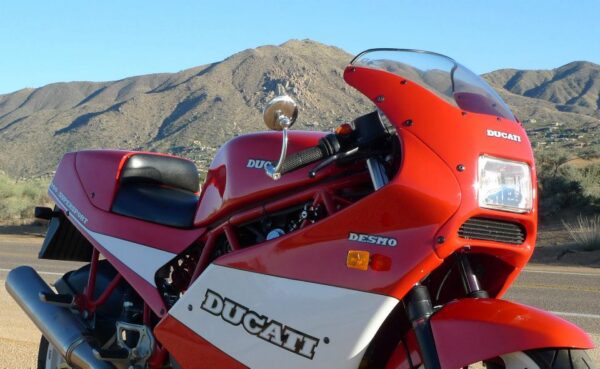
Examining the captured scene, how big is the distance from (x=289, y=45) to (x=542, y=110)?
38632 mm

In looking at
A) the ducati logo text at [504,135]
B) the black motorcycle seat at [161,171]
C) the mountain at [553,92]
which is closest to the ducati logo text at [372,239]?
the ducati logo text at [504,135]

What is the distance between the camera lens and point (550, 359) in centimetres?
265

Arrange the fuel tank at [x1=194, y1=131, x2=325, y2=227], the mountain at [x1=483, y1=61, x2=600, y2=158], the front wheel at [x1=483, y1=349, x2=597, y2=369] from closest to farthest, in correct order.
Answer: the front wheel at [x1=483, y1=349, x2=597, y2=369] → the fuel tank at [x1=194, y1=131, x2=325, y2=227] → the mountain at [x1=483, y1=61, x2=600, y2=158]

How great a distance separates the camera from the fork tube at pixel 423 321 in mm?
2771

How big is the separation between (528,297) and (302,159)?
788 centimetres

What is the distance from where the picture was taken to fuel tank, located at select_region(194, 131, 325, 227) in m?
3.40

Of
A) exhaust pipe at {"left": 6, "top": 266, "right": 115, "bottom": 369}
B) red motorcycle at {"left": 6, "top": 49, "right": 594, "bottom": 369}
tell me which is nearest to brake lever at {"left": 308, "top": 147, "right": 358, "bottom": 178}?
red motorcycle at {"left": 6, "top": 49, "right": 594, "bottom": 369}

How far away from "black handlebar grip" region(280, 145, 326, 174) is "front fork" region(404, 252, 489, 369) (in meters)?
0.67

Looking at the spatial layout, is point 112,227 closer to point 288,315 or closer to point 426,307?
point 288,315

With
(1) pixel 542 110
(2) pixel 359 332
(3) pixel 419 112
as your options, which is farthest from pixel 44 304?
(1) pixel 542 110

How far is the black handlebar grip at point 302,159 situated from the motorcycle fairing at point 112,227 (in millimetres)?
780

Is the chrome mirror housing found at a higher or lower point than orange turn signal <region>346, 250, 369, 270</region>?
higher

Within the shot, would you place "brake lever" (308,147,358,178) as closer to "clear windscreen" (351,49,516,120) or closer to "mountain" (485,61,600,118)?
"clear windscreen" (351,49,516,120)

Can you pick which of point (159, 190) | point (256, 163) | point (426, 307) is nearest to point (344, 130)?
point (256, 163)
